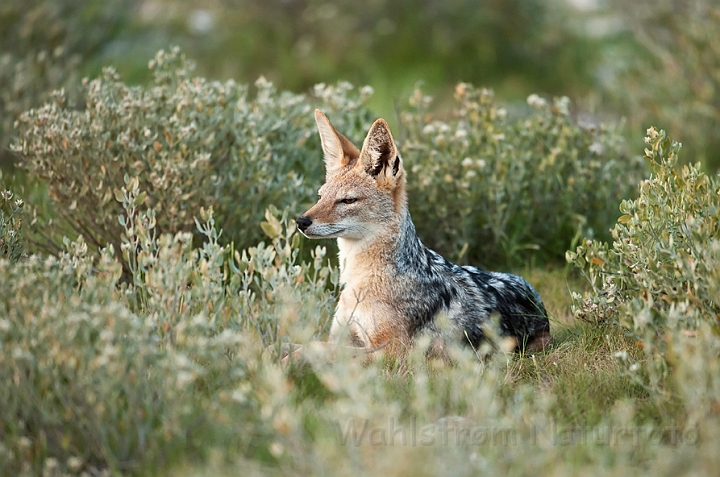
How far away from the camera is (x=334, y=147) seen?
17.9 ft

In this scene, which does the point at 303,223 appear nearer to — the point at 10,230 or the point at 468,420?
the point at 10,230

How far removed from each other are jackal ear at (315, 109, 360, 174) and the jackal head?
4.5 inches

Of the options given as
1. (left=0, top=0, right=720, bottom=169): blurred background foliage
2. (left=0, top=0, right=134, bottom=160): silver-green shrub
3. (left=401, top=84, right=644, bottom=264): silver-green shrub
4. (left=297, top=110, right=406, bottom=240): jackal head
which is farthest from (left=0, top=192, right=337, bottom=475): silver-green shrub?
(left=0, top=0, right=720, bottom=169): blurred background foliage

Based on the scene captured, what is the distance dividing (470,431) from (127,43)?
10.4 m

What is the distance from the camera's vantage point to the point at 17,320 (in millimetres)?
3598


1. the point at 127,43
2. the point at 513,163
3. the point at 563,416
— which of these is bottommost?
the point at 563,416

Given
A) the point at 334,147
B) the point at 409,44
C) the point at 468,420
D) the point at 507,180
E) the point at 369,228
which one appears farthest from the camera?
the point at 409,44

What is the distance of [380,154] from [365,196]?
282 millimetres

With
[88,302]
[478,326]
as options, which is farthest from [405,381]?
[88,302]

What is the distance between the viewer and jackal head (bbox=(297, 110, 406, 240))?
195 inches

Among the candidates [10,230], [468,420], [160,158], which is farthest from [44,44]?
[468,420]

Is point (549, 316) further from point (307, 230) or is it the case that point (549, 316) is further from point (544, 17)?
point (544, 17)

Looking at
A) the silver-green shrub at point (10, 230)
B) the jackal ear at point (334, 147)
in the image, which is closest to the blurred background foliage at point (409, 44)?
the jackal ear at point (334, 147)

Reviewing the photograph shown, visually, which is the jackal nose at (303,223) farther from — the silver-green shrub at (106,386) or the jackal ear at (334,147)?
the silver-green shrub at (106,386)
